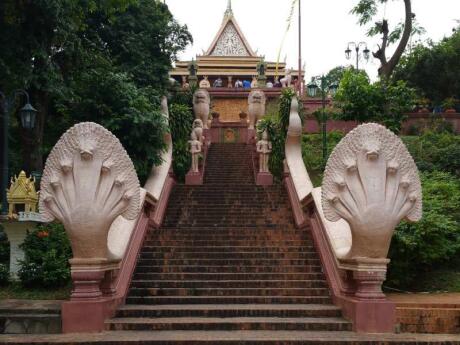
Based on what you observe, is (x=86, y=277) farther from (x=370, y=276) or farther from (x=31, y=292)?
(x=370, y=276)

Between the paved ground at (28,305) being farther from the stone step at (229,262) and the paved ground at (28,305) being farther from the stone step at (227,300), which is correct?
the stone step at (229,262)

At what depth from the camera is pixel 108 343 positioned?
20.1ft

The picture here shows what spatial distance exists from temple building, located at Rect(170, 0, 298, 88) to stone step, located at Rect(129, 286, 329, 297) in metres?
25.9

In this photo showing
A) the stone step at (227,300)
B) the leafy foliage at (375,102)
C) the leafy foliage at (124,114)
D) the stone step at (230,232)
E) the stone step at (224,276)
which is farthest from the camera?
the leafy foliage at (375,102)

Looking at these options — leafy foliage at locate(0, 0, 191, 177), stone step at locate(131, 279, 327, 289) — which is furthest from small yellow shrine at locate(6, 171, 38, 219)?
stone step at locate(131, 279, 327, 289)

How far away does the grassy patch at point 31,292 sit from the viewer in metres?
7.95

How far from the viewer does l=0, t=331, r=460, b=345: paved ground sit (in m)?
6.17

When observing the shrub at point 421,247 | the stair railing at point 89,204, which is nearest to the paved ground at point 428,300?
the shrub at point 421,247

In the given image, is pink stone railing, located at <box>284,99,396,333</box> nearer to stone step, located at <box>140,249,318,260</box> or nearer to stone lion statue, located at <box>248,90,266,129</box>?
stone step, located at <box>140,249,318,260</box>

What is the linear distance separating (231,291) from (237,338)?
174cm

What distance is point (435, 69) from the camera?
87.6ft

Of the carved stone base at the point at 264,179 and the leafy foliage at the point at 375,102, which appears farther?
the leafy foliage at the point at 375,102

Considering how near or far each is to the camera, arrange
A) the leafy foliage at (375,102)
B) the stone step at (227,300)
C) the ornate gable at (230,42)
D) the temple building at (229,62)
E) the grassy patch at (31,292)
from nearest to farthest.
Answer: the stone step at (227,300), the grassy patch at (31,292), the leafy foliage at (375,102), the temple building at (229,62), the ornate gable at (230,42)

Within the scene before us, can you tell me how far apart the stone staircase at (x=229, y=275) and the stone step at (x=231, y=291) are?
1 centimetres
